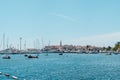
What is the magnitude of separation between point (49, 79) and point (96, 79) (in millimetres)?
8826

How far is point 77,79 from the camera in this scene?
65.8 meters

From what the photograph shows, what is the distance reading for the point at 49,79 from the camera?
6575cm

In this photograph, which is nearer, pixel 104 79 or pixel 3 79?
pixel 3 79

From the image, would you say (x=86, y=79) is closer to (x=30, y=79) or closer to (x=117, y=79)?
(x=117, y=79)

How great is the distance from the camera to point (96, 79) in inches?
2601

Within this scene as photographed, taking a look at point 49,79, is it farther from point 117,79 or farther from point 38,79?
point 117,79

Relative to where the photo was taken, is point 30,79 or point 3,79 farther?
point 30,79

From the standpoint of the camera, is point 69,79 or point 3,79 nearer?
point 3,79

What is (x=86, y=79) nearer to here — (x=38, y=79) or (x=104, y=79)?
(x=104, y=79)

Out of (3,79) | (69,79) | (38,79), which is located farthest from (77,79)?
(3,79)

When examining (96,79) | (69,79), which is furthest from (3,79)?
(96,79)

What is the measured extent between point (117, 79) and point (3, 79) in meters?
23.0

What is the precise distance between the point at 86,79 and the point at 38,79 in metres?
8.95

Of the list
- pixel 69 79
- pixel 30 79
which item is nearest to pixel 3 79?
pixel 30 79
